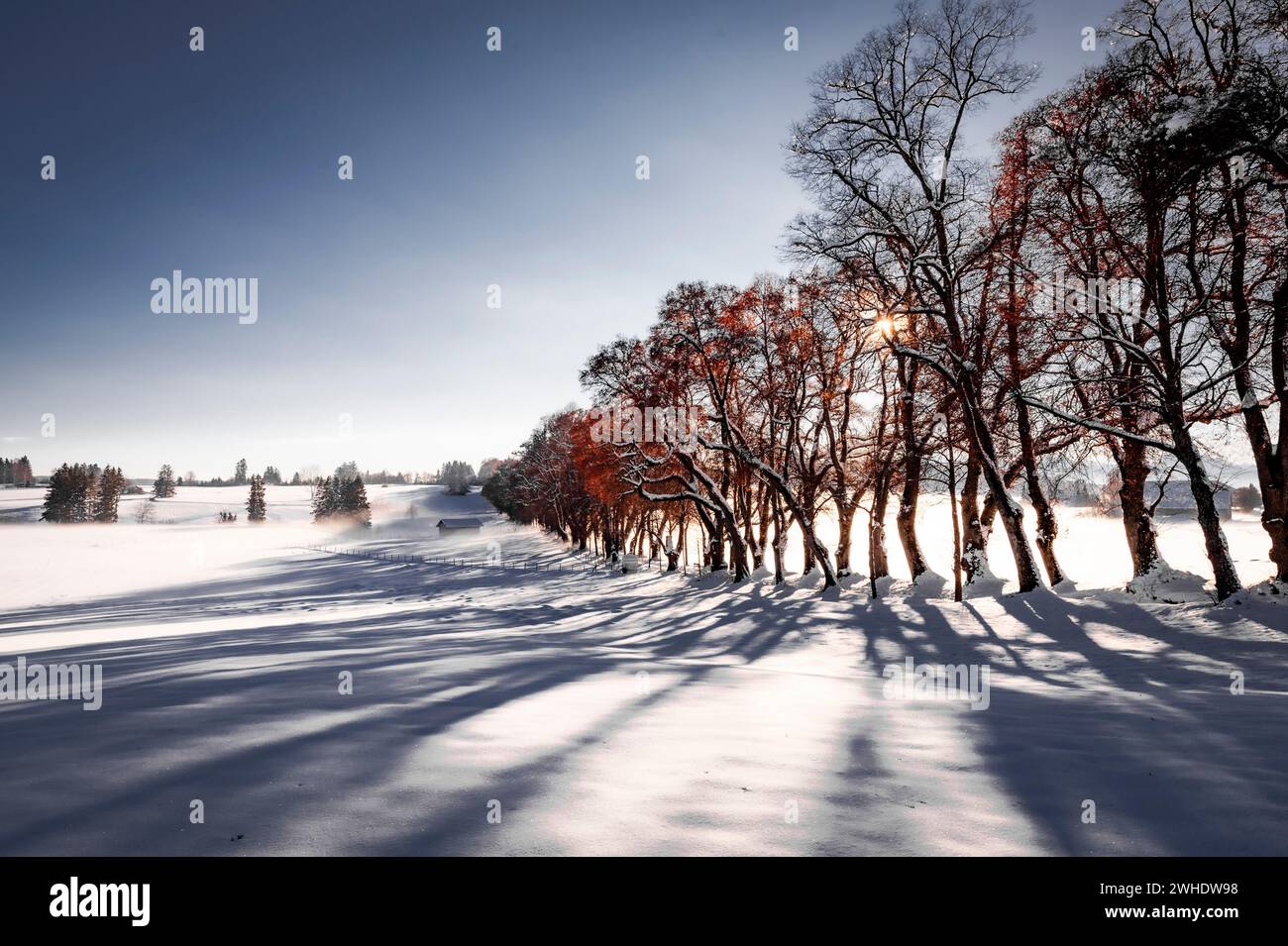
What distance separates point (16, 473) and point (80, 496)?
108 meters

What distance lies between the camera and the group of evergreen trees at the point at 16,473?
586 ft

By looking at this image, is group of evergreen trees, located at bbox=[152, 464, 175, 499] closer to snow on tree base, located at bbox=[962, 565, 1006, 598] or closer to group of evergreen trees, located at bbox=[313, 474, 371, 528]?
group of evergreen trees, located at bbox=[313, 474, 371, 528]

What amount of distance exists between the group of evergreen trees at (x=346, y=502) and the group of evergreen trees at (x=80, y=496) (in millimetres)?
37369

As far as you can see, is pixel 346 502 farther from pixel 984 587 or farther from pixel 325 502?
pixel 984 587

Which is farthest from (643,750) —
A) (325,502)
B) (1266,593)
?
(325,502)

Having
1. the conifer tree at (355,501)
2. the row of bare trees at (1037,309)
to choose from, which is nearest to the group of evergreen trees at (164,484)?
the conifer tree at (355,501)

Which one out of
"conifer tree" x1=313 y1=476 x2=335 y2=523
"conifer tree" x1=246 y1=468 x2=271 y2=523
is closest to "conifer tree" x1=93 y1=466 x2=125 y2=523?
"conifer tree" x1=246 y1=468 x2=271 y2=523

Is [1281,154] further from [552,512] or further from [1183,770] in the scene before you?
[552,512]

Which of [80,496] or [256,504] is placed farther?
[256,504]

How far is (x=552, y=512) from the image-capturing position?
7369 centimetres

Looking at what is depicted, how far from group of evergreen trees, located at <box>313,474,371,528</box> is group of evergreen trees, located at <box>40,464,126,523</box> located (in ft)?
Answer: 123

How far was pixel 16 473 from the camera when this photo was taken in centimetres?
18188
